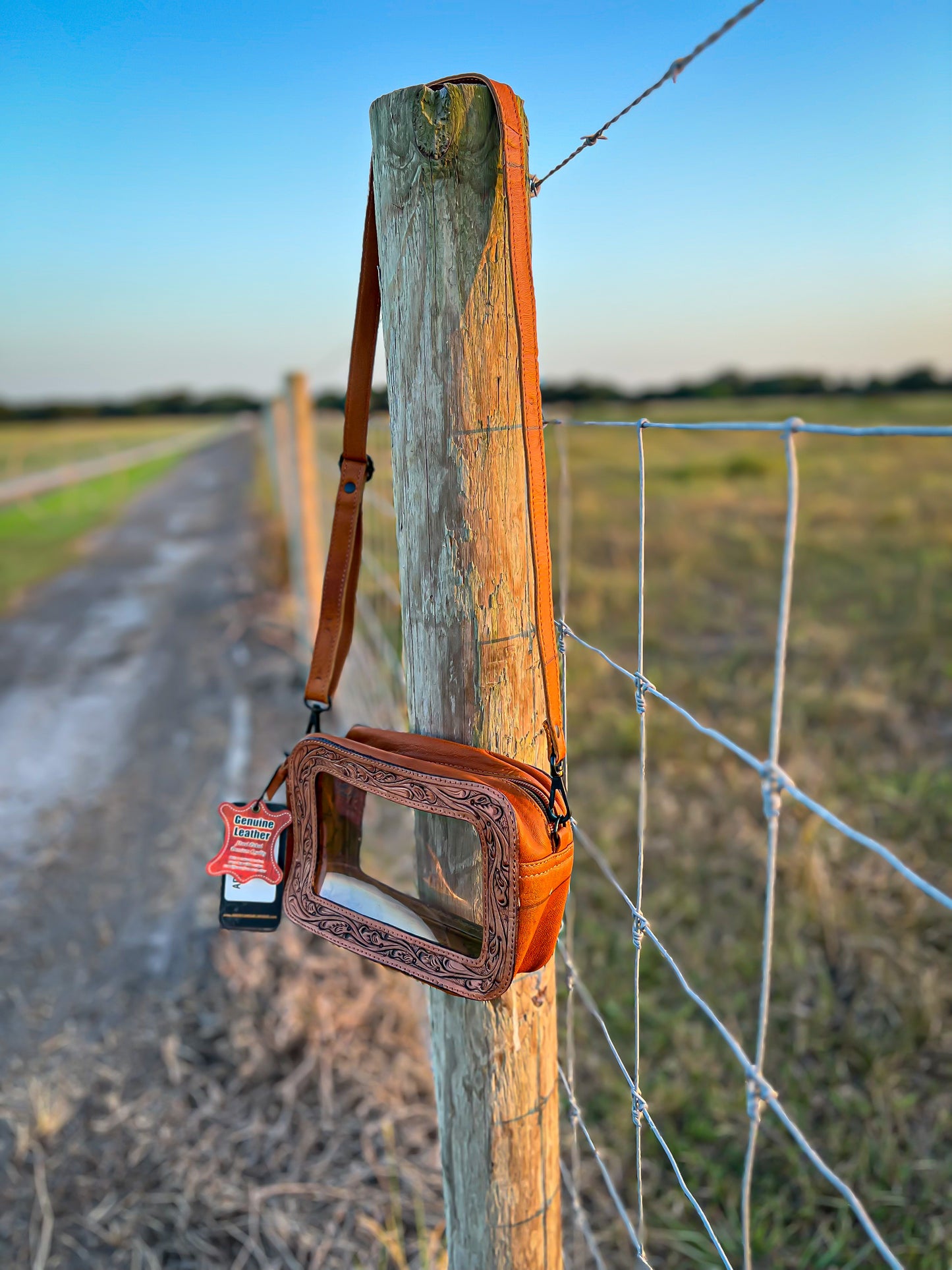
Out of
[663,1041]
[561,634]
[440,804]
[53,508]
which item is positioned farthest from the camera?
[53,508]

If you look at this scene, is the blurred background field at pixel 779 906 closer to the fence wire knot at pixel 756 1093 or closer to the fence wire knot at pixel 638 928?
the fence wire knot at pixel 638 928

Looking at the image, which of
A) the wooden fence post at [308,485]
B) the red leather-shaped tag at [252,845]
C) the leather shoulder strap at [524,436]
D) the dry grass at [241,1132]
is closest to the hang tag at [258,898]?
the red leather-shaped tag at [252,845]

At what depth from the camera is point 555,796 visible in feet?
2.99

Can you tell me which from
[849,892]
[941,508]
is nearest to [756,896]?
[849,892]

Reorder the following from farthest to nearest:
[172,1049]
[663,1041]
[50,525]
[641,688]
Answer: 1. [50,525]
2. [663,1041]
3. [172,1049]
4. [641,688]

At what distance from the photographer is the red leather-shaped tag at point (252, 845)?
3.58 ft

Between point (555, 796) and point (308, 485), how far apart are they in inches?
153

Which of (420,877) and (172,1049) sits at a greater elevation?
(420,877)

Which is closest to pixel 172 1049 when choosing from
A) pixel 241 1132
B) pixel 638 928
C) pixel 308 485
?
pixel 241 1132

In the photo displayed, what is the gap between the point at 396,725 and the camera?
8.43ft

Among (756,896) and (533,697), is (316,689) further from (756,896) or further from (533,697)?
(756,896)

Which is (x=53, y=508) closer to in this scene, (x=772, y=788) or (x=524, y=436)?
(x=524, y=436)

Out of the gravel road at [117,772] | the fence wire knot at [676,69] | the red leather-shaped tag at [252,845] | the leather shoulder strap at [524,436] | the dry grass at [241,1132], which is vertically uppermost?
the fence wire knot at [676,69]

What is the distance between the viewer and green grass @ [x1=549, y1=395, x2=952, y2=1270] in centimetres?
195
